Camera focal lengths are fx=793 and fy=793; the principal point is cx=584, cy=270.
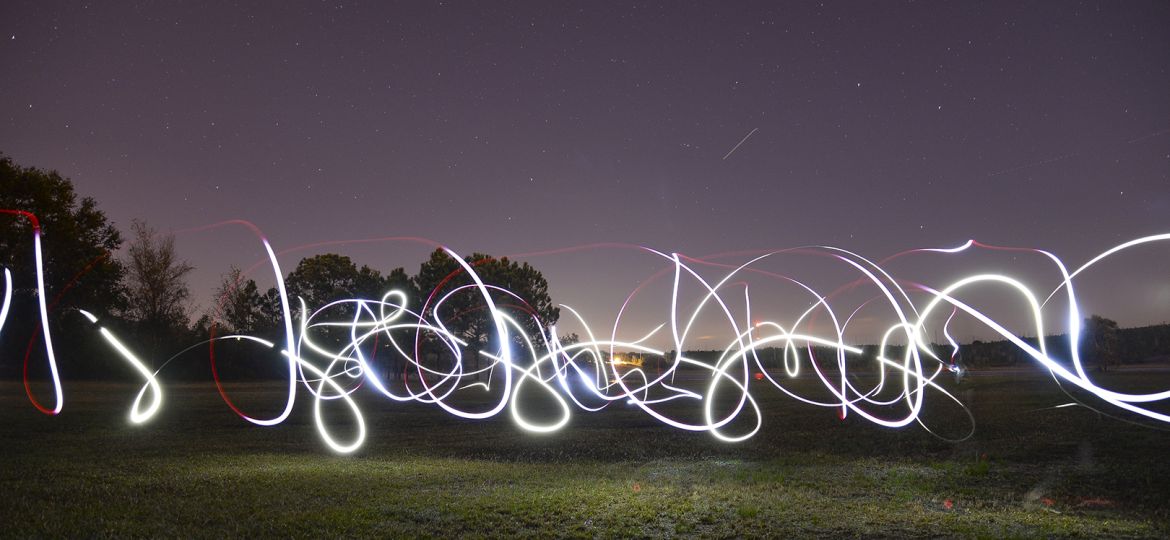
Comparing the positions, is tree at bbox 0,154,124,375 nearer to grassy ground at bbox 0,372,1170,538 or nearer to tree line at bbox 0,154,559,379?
tree line at bbox 0,154,559,379

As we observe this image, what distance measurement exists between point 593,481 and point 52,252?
126 ft

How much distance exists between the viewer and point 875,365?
6619 centimetres

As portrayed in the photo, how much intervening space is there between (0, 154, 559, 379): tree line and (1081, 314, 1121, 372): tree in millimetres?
35184

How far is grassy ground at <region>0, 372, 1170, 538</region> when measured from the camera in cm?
977

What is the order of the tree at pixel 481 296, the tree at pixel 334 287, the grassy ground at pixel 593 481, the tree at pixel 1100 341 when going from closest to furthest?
the grassy ground at pixel 593 481 → the tree at pixel 1100 341 → the tree at pixel 481 296 → the tree at pixel 334 287

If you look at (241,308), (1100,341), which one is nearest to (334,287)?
(241,308)

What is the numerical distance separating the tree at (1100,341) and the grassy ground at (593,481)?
3240 centimetres

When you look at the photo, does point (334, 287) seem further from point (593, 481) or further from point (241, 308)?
point (593, 481)

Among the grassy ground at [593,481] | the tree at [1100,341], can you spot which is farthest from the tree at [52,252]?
the tree at [1100,341]

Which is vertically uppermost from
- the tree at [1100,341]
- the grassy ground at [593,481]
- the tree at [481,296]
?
the tree at [481,296]

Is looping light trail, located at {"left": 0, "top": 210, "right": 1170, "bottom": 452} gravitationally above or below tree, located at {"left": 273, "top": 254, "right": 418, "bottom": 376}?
below

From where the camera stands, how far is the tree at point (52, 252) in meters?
37.5

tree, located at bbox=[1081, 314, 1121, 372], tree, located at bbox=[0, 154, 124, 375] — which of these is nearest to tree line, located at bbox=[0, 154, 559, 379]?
tree, located at bbox=[0, 154, 124, 375]

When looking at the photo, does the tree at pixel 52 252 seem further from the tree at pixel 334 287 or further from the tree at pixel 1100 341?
the tree at pixel 1100 341
